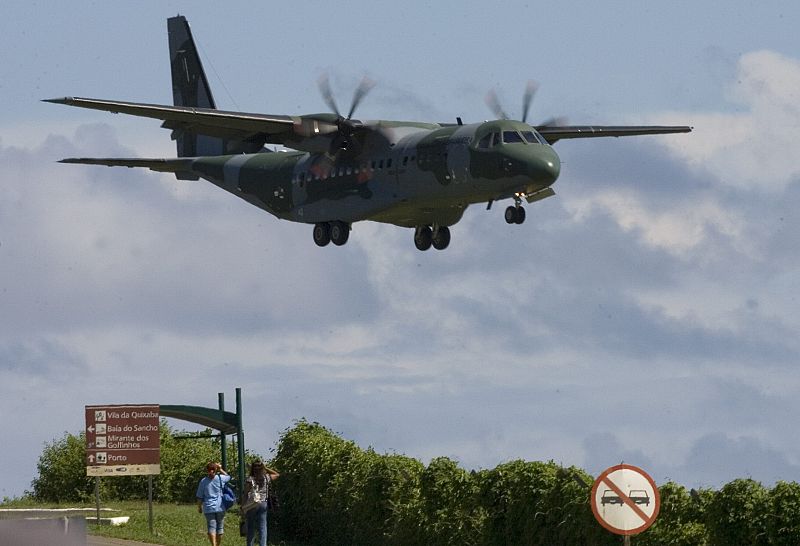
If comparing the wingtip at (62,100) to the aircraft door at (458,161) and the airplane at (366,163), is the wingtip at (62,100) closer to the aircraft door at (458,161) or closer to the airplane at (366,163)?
the airplane at (366,163)

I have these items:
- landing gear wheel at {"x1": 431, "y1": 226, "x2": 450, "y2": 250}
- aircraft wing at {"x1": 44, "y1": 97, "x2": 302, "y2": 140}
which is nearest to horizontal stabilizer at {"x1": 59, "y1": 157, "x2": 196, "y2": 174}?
aircraft wing at {"x1": 44, "y1": 97, "x2": 302, "y2": 140}

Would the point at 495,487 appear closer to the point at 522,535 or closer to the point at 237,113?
the point at 522,535

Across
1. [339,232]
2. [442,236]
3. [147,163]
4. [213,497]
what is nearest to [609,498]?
→ [213,497]

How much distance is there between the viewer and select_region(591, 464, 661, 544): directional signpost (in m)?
14.8

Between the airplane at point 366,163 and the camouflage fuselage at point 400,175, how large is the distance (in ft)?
0.11

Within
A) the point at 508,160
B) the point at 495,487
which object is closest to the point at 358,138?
the point at 508,160

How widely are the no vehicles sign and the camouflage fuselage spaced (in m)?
21.7

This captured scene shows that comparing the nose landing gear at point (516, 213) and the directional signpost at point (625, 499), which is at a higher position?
the nose landing gear at point (516, 213)

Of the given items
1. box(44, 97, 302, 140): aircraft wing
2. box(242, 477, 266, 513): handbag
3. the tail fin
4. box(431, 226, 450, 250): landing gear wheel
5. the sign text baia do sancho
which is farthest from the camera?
the tail fin

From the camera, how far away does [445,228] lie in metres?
42.8

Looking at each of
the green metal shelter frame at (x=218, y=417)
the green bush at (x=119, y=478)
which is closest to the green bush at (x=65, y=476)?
the green bush at (x=119, y=478)

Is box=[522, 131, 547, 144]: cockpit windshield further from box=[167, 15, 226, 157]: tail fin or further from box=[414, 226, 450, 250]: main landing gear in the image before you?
box=[167, 15, 226, 157]: tail fin

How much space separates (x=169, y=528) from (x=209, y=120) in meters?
15.0

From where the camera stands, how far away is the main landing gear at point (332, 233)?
42.4 m
